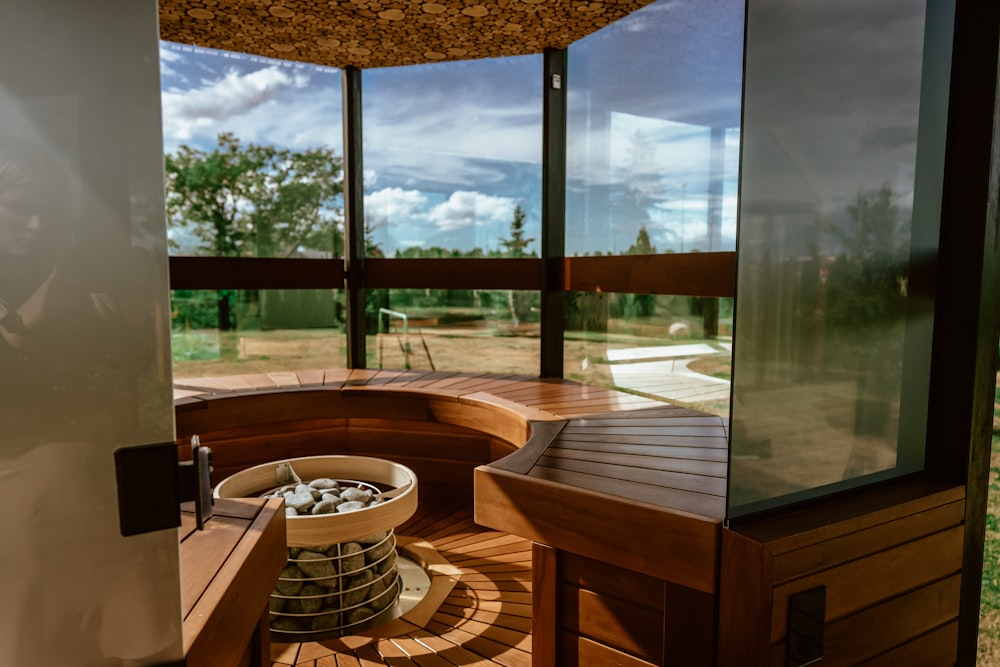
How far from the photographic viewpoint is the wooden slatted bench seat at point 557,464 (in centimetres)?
169

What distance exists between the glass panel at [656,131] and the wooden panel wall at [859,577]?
4.87 ft

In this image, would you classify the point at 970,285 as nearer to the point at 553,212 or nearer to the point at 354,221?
the point at 553,212

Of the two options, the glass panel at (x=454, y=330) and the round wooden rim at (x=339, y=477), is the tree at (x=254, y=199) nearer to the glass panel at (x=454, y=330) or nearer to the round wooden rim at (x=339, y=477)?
the glass panel at (x=454, y=330)

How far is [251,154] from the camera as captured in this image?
411 cm

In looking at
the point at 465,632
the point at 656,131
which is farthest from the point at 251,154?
the point at 465,632

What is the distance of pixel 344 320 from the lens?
4.27 m

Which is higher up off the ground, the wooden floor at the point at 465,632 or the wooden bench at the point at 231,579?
the wooden bench at the point at 231,579

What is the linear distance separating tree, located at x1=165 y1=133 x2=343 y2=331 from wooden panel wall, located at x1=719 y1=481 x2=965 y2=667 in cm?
336

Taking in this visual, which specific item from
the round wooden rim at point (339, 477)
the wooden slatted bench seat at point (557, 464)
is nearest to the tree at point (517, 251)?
the wooden slatted bench seat at point (557, 464)

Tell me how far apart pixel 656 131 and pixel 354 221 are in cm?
197

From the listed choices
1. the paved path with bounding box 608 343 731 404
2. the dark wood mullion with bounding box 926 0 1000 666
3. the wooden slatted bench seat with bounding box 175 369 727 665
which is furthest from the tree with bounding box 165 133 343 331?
the dark wood mullion with bounding box 926 0 1000 666

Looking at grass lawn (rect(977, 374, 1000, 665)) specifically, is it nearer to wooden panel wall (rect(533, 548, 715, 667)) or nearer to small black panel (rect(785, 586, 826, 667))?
small black panel (rect(785, 586, 826, 667))

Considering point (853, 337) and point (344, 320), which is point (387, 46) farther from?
point (853, 337)

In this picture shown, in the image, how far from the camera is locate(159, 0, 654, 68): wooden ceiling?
3.09m
